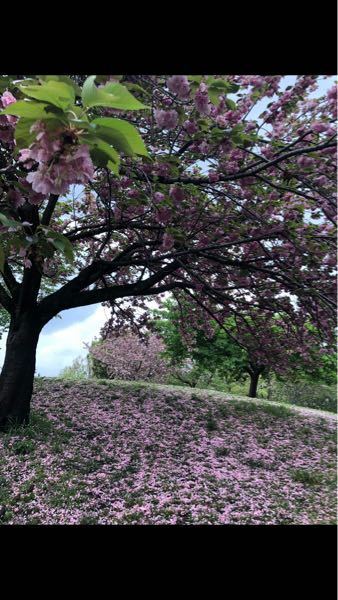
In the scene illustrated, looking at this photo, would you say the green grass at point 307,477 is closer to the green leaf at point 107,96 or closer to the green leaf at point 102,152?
the green leaf at point 102,152

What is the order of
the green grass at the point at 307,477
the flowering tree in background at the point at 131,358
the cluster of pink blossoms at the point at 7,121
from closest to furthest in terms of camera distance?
the cluster of pink blossoms at the point at 7,121, the green grass at the point at 307,477, the flowering tree in background at the point at 131,358

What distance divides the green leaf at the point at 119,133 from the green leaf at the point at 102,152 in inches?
0.7

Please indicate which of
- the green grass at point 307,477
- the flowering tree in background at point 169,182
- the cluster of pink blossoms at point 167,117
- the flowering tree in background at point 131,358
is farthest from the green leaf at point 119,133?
the flowering tree in background at point 131,358

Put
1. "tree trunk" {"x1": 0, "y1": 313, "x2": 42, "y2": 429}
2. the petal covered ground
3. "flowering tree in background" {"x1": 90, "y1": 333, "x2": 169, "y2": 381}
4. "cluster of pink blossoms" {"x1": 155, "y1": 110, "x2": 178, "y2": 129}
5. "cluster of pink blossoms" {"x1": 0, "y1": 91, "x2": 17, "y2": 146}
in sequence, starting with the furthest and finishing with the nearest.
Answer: "flowering tree in background" {"x1": 90, "y1": 333, "x2": 169, "y2": 381} → "tree trunk" {"x1": 0, "y1": 313, "x2": 42, "y2": 429} → the petal covered ground → "cluster of pink blossoms" {"x1": 155, "y1": 110, "x2": 178, "y2": 129} → "cluster of pink blossoms" {"x1": 0, "y1": 91, "x2": 17, "y2": 146}

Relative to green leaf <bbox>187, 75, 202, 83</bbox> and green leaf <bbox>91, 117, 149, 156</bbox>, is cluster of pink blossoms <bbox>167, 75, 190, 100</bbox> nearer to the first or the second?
green leaf <bbox>187, 75, 202, 83</bbox>

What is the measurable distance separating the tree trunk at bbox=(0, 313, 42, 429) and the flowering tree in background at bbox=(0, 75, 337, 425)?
0.05ft

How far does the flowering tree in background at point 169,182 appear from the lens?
987 millimetres

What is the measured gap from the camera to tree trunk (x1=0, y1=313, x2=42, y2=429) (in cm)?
504

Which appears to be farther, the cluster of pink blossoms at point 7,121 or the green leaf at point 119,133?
the cluster of pink blossoms at point 7,121

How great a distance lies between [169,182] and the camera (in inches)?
116

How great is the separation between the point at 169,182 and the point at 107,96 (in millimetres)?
2168

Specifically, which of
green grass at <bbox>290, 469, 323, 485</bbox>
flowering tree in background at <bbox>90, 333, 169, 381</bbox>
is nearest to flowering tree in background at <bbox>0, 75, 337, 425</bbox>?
green grass at <bbox>290, 469, 323, 485</bbox>
